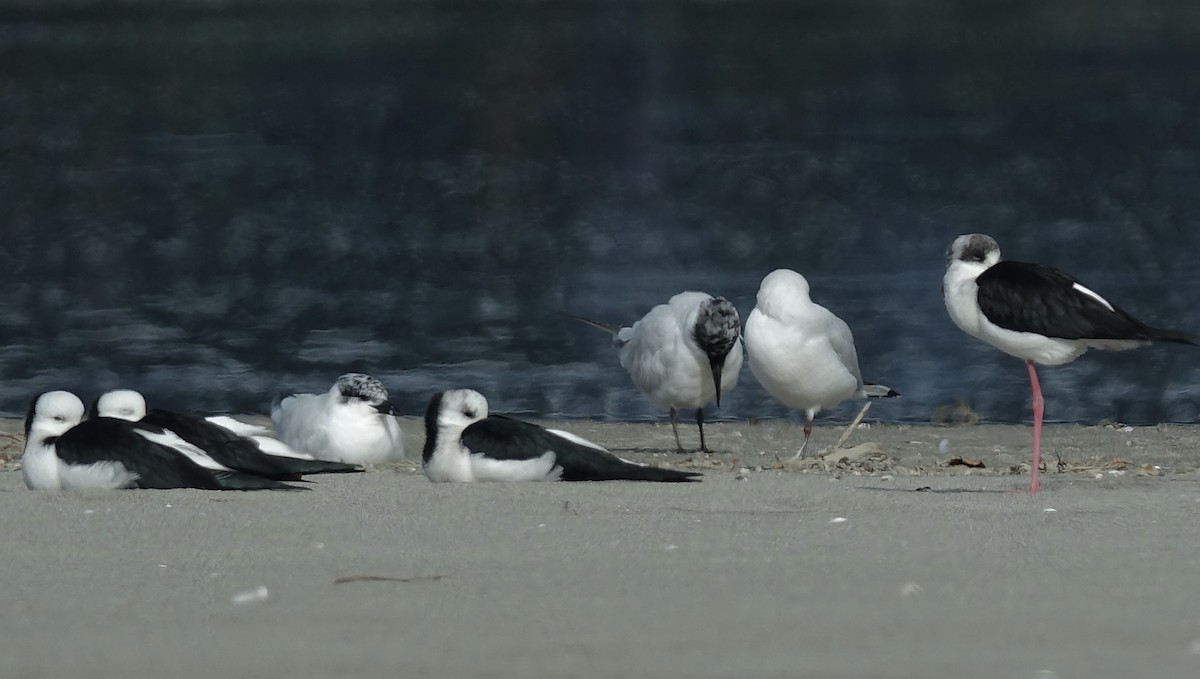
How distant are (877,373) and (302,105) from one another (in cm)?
1666

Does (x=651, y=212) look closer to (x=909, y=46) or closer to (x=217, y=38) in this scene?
(x=909, y=46)

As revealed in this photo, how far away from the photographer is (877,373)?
1388 centimetres

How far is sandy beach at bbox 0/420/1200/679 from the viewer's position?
4.85 metres

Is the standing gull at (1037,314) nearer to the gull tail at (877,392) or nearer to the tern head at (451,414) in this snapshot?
the tern head at (451,414)

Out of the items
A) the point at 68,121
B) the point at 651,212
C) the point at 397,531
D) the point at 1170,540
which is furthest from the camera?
the point at 68,121

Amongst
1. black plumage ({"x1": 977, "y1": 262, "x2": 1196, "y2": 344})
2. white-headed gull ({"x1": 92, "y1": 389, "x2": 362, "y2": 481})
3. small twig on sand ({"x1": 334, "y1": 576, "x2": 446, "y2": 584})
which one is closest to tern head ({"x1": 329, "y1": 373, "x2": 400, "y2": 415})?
white-headed gull ({"x1": 92, "y1": 389, "x2": 362, "y2": 481})

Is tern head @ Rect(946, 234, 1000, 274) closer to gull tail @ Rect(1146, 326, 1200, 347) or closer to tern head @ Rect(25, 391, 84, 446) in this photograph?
gull tail @ Rect(1146, 326, 1200, 347)

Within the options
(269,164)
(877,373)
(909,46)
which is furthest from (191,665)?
(909,46)

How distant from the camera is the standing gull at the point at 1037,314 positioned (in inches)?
336

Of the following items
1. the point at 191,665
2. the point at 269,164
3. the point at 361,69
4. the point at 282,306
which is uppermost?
the point at 361,69

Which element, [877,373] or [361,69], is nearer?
[877,373]

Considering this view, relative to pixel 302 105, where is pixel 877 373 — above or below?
below

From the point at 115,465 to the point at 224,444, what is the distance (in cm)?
84

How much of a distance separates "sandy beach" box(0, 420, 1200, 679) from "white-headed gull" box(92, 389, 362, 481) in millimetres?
440
